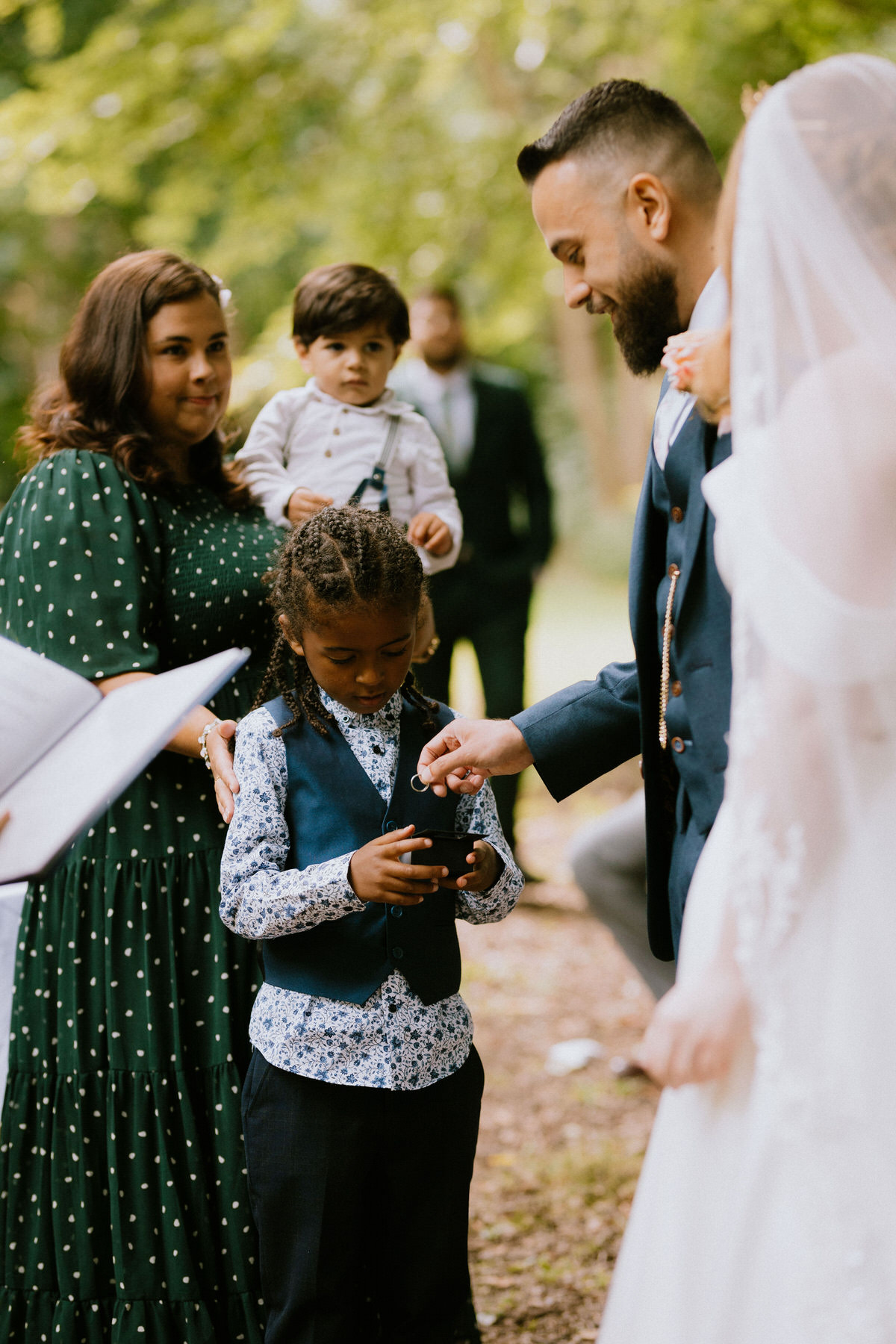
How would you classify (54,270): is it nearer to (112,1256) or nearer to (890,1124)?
(112,1256)

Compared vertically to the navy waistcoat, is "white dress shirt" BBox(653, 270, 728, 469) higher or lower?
higher

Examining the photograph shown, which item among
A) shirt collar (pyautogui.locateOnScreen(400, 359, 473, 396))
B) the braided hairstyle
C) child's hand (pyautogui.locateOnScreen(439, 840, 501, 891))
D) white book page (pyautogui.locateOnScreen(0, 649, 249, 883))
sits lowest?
child's hand (pyautogui.locateOnScreen(439, 840, 501, 891))

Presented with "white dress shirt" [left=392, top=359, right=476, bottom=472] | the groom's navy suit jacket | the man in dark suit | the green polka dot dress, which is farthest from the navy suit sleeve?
"white dress shirt" [left=392, top=359, right=476, bottom=472]

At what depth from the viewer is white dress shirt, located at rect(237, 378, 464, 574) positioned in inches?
128

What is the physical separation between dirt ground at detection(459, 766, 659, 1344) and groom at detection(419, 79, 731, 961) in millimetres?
1538

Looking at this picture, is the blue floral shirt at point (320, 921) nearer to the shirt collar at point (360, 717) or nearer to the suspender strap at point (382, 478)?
the shirt collar at point (360, 717)

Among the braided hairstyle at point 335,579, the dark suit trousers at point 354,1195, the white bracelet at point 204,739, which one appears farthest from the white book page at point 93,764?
the dark suit trousers at point 354,1195

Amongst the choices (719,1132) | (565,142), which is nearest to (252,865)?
(719,1132)

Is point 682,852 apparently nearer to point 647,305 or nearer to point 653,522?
point 653,522

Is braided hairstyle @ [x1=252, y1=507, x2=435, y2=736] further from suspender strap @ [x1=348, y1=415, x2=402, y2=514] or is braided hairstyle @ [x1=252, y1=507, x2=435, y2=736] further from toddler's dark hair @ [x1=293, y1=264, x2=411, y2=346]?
toddler's dark hair @ [x1=293, y1=264, x2=411, y2=346]

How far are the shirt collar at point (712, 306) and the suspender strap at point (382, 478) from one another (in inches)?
45.2

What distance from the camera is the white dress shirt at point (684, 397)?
211 cm

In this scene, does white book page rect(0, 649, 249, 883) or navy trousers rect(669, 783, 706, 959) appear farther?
navy trousers rect(669, 783, 706, 959)

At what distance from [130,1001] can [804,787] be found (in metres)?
1.63
